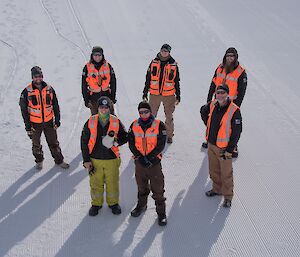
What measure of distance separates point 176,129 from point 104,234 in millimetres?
2898

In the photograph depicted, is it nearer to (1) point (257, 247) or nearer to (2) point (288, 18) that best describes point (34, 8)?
(2) point (288, 18)

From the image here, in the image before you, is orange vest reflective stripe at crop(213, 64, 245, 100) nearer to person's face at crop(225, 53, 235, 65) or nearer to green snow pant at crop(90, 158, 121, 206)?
person's face at crop(225, 53, 235, 65)

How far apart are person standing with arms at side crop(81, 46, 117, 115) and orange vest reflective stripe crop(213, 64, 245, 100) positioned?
1717mm

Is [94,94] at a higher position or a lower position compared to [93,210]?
higher

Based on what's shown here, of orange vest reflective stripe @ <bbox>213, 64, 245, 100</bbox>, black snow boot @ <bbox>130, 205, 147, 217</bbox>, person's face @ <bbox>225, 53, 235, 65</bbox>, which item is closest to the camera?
black snow boot @ <bbox>130, 205, 147, 217</bbox>

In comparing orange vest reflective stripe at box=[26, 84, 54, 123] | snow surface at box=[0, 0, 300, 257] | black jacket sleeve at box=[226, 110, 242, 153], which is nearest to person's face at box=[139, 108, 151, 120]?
black jacket sleeve at box=[226, 110, 242, 153]

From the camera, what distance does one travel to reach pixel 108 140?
16.8 ft

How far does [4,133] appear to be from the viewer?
7.20 metres

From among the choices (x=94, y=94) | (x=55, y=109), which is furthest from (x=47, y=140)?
(x=94, y=94)

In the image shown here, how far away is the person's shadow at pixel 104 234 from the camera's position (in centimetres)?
501

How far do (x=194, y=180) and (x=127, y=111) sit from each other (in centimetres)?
230

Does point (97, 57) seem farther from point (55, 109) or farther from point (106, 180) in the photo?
point (106, 180)

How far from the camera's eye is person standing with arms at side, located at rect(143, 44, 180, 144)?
21.8 ft

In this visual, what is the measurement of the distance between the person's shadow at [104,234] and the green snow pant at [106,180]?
0.72ft
